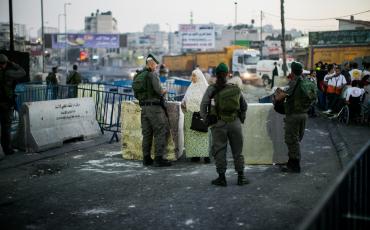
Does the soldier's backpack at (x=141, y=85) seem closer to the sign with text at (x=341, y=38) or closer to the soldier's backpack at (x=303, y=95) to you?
the soldier's backpack at (x=303, y=95)

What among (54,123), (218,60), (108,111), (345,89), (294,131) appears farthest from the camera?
(218,60)

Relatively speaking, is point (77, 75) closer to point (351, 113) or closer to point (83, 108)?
point (83, 108)

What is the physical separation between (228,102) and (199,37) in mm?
55566

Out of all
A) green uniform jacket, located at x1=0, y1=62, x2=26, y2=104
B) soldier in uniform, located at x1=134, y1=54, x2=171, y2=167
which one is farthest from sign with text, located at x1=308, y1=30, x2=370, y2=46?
green uniform jacket, located at x1=0, y1=62, x2=26, y2=104

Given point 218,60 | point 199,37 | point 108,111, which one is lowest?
point 108,111

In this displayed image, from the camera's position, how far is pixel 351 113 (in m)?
12.3

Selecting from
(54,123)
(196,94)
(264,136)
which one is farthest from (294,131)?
(54,123)

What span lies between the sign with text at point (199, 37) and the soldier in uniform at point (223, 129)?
5451 cm

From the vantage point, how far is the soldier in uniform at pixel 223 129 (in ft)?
20.1

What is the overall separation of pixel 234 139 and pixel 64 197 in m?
2.64

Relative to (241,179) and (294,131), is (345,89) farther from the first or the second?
(241,179)

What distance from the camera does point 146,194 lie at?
591 centimetres

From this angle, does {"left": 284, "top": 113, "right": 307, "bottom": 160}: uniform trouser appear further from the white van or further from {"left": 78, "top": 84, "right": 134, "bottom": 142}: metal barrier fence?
the white van

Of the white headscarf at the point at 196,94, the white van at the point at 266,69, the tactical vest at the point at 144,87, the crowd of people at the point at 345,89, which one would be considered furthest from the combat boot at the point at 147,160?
the white van at the point at 266,69
